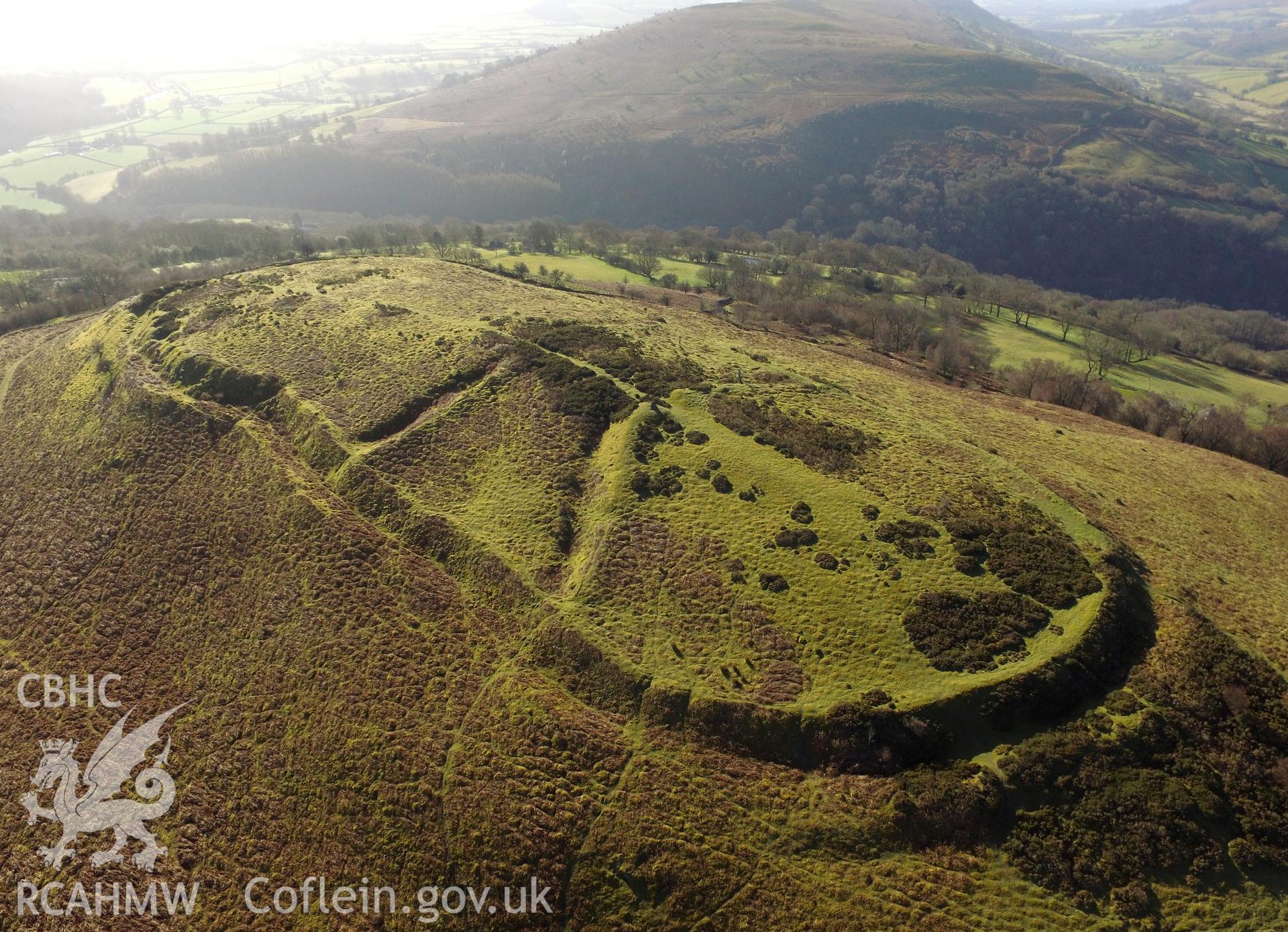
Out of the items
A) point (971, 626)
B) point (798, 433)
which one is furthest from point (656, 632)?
point (798, 433)

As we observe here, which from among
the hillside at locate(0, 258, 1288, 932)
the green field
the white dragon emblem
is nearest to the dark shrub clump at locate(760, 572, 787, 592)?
the hillside at locate(0, 258, 1288, 932)

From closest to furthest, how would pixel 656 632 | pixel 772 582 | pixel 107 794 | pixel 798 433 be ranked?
1. pixel 107 794
2. pixel 656 632
3. pixel 772 582
4. pixel 798 433

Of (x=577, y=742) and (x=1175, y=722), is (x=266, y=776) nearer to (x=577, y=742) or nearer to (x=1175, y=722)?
(x=577, y=742)

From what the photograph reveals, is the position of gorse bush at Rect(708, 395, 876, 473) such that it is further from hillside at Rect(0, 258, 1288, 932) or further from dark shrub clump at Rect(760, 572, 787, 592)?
dark shrub clump at Rect(760, 572, 787, 592)

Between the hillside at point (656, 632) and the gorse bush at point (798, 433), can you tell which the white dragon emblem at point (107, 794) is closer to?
the hillside at point (656, 632)

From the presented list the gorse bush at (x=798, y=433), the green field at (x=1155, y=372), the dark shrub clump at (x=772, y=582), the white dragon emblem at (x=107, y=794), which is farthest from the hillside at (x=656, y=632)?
the green field at (x=1155, y=372)

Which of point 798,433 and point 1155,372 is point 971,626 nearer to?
point 798,433

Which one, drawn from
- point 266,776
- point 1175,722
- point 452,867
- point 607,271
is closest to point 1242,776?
point 1175,722
